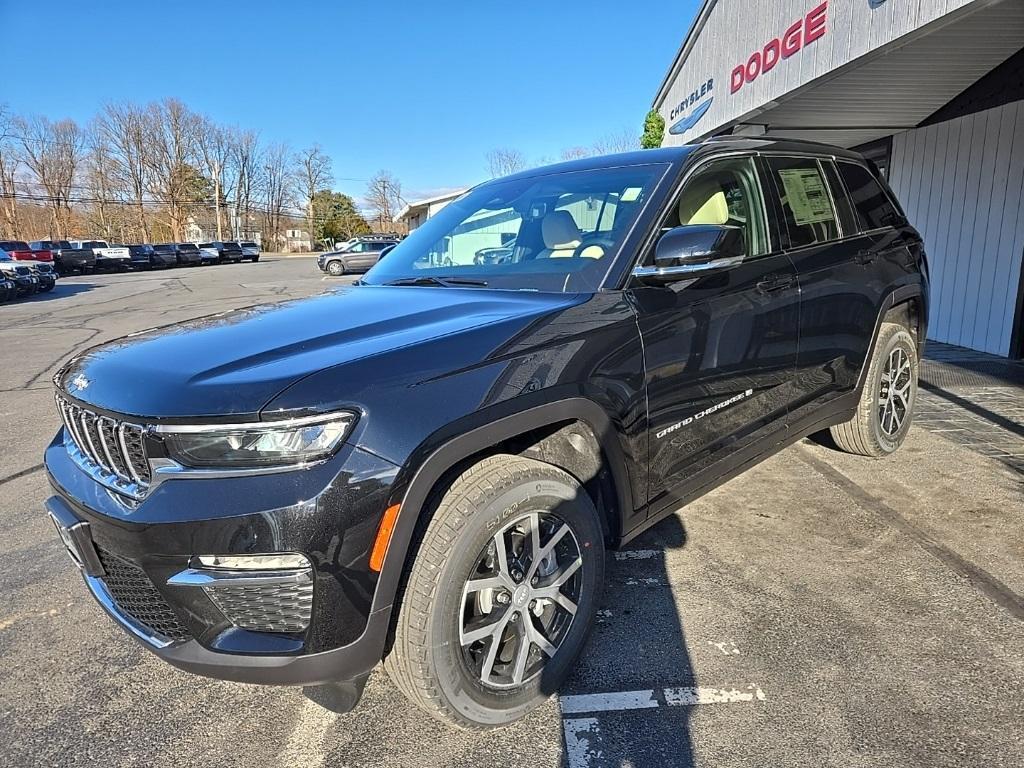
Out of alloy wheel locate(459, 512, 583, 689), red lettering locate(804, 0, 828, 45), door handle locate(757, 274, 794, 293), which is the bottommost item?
alloy wheel locate(459, 512, 583, 689)

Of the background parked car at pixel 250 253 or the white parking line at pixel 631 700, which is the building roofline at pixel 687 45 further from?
the background parked car at pixel 250 253

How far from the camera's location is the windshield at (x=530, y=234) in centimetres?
266

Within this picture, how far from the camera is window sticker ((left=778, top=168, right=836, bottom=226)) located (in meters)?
3.44

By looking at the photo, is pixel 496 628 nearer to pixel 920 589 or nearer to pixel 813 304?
pixel 920 589

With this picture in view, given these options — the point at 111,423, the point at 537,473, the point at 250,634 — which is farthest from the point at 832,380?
the point at 111,423

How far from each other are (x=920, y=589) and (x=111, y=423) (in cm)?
321

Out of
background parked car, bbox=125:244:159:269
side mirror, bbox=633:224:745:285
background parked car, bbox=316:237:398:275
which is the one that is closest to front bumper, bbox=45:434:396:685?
side mirror, bbox=633:224:745:285

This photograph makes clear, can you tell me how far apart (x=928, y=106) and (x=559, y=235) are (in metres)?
7.84

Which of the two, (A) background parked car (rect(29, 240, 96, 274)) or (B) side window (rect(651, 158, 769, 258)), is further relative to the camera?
Answer: (A) background parked car (rect(29, 240, 96, 274))

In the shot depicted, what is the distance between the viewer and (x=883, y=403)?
14.1ft

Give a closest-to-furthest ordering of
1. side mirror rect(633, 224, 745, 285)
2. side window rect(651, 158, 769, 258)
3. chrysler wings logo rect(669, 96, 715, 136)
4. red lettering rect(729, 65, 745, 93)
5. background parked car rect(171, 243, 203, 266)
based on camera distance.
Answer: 1. side mirror rect(633, 224, 745, 285)
2. side window rect(651, 158, 769, 258)
3. red lettering rect(729, 65, 745, 93)
4. chrysler wings logo rect(669, 96, 715, 136)
5. background parked car rect(171, 243, 203, 266)

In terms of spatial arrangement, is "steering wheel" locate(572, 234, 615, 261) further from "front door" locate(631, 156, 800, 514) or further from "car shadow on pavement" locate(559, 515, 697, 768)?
"car shadow on pavement" locate(559, 515, 697, 768)

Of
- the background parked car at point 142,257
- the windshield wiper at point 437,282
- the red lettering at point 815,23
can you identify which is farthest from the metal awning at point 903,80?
the background parked car at point 142,257

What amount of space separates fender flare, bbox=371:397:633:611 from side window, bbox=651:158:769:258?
121cm
